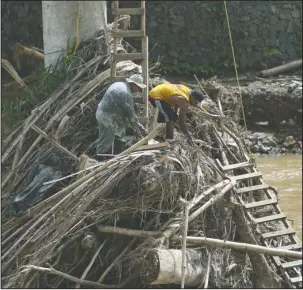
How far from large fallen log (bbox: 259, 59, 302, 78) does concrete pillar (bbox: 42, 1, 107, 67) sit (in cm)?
1155

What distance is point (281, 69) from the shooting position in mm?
23031

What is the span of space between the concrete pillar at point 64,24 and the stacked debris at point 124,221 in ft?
8.62

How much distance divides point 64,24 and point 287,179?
7.05 metres

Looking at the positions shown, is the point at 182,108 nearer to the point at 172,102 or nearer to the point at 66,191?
the point at 172,102

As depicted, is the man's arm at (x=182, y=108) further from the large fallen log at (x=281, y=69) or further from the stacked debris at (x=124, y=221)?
the large fallen log at (x=281, y=69)

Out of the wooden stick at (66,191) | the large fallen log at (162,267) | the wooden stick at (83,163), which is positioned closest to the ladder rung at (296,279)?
the large fallen log at (162,267)

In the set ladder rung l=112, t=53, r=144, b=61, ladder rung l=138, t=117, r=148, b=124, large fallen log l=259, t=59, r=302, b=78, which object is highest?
ladder rung l=112, t=53, r=144, b=61

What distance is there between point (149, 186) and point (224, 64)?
51.1 ft

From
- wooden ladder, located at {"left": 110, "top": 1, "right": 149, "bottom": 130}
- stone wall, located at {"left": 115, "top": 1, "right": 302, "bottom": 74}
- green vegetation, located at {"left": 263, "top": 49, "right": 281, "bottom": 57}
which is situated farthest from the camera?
green vegetation, located at {"left": 263, "top": 49, "right": 281, "bottom": 57}

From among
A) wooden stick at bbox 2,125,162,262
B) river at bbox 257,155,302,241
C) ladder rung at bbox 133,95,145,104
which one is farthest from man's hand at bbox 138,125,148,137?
river at bbox 257,155,302,241

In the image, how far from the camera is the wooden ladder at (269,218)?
9312mm

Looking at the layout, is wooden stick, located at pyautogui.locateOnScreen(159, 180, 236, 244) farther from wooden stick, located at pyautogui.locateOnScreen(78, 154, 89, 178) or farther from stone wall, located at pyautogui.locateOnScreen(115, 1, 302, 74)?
stone wall, located at pyautogui.locateOnScreen(115, 1, 302, 74)

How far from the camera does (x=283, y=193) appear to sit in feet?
51.2

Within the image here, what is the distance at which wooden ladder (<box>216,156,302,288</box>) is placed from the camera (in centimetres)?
931
